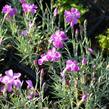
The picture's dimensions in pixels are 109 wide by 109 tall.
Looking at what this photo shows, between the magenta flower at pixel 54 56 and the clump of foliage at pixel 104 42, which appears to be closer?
the magenta flower at pixel 54 56

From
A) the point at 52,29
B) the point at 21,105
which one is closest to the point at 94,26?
the point at 52,29

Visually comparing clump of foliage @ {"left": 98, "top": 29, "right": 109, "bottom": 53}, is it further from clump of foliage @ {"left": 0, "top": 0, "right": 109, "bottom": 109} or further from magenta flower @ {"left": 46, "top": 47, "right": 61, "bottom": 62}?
magenta flower @ {"left": 46, "top": 47, "right": 61, "bottom": 62}

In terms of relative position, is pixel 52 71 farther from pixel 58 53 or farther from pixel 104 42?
pixel 104 42

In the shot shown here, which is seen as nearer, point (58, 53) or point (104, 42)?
point (58, 53)

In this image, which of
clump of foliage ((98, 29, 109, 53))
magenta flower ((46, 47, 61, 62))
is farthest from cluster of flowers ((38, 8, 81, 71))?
clump of foliage ((98, 29, 109, 53))

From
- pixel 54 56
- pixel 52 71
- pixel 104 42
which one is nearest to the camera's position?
pixel 54 56

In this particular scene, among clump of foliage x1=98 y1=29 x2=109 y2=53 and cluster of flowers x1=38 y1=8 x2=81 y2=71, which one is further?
clump of foliage x1=98 y1=29 x2=109 y2=53

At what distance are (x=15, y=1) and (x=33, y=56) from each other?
67 centimetres

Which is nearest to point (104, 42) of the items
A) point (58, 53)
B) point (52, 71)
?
point (52, 71)

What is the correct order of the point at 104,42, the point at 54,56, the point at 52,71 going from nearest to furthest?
the point at 54,56 → the point at 52,71 → the point at 104,42

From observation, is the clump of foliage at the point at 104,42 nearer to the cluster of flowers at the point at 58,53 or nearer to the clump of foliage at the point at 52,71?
the clump of foliage at the point at 52,71

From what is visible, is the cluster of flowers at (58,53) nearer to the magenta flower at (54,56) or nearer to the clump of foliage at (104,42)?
the magenta flower at (54,56)

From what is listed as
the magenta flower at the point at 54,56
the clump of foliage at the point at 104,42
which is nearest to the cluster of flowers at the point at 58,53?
the magenta flower at the point at 54,56

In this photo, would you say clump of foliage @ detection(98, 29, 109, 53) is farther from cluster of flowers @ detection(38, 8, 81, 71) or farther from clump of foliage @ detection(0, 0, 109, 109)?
cluster of flowers @ detection(38, 8, 81, 71)
